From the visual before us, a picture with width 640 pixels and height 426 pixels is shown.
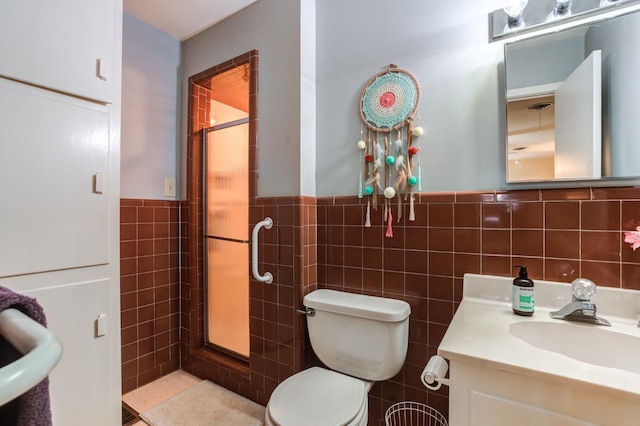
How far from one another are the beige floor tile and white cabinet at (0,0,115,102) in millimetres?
1704

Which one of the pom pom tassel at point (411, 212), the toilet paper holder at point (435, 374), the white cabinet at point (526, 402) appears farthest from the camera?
the pom pom tassel at point (411, 212)

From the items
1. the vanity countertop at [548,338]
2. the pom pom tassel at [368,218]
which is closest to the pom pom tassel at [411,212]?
the pom pom tassel at [368,218]

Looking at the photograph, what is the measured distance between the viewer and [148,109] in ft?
6.33

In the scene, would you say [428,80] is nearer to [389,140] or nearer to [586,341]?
[389,140]

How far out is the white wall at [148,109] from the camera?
182 cm

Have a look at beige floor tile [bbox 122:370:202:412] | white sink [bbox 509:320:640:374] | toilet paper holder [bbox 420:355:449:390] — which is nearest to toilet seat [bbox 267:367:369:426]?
toilet paper holder [bbox 420:355:449:390]

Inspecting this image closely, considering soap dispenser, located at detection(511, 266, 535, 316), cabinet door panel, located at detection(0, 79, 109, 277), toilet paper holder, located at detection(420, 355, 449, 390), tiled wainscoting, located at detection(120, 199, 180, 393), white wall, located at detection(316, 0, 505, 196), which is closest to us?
toilet paper holder, located at detection(420, 355, 449, 390)

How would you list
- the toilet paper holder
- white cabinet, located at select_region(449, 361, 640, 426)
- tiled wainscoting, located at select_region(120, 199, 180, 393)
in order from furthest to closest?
tiled wainscoting, located at select_region(120, 199, 180, 393) < the toilet paper holder < white cabinet, located at select_region(449, 361, 640, 426)

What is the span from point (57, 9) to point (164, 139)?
108cm

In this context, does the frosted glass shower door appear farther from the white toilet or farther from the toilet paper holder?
the toilet paper holder

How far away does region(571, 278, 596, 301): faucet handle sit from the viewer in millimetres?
952

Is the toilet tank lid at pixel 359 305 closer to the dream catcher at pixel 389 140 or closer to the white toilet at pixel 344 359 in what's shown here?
the white toilet at pixel 344 359

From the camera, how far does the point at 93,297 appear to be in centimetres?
107

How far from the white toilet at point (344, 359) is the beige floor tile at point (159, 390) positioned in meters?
1.04
